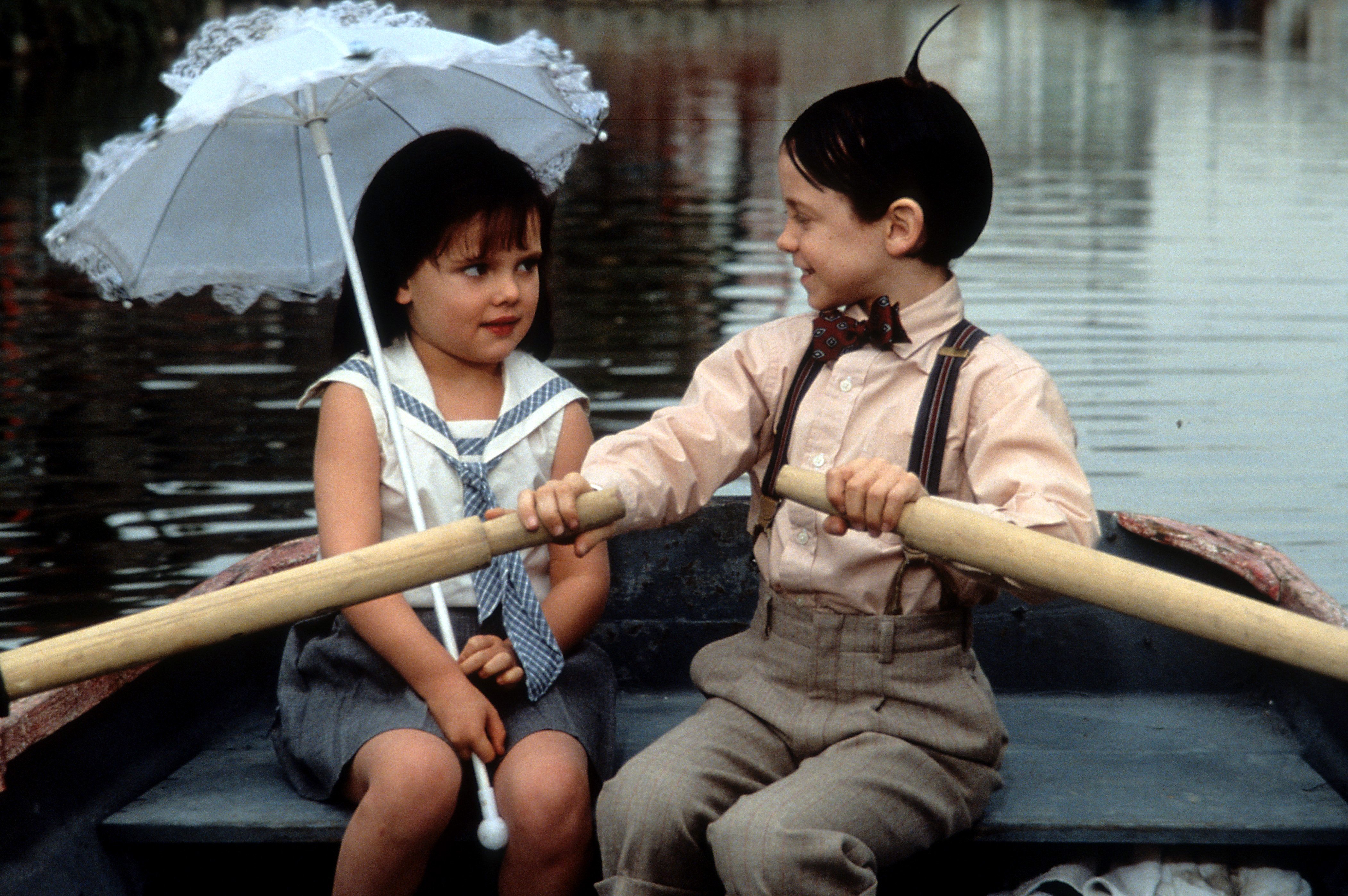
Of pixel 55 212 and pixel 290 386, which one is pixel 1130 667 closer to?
pixel 55 212

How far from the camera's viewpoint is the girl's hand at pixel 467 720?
2143 mm

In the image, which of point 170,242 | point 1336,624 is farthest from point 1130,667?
point 170,242

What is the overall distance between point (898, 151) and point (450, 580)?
0.84 meters

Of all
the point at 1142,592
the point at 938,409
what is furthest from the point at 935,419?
the point at 1142,592

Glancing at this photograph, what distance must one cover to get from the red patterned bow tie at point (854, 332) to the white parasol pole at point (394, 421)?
1.85 ft

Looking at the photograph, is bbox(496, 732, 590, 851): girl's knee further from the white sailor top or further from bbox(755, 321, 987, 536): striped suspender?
bbox(755, 321, 987, 536): striped suspender

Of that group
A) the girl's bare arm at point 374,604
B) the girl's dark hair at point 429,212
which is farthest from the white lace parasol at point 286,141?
the girl's bare arm at point 374,604

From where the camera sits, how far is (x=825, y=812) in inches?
76.0

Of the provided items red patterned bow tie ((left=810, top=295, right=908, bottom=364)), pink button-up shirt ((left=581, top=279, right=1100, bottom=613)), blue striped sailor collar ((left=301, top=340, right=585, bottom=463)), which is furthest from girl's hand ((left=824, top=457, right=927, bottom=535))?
blue striped sailor collar ((left=301, top=340, right=585, bottom=463))

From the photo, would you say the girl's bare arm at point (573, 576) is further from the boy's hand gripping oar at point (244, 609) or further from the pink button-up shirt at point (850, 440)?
the boy's hand gripping oar at point (244, 609)

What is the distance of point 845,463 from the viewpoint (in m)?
1.98

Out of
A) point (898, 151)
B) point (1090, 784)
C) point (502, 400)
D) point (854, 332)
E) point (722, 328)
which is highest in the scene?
point (898, 151)

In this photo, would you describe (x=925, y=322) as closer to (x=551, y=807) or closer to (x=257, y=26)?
(x=551, y=807)

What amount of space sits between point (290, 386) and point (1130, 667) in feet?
12.9
